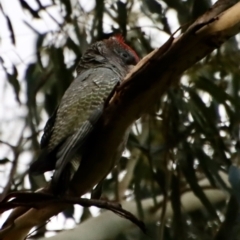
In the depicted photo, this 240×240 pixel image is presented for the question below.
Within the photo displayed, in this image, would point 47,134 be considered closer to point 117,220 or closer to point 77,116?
point 77,116

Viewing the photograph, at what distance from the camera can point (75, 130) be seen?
3.99 feet

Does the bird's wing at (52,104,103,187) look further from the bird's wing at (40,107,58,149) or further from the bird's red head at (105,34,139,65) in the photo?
the bird's red head at (105,34,139,65)

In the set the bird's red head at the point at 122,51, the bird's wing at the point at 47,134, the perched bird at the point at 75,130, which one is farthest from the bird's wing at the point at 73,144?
the bird's red head at the point at 122,51

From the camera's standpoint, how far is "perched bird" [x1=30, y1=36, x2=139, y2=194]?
3.79ft

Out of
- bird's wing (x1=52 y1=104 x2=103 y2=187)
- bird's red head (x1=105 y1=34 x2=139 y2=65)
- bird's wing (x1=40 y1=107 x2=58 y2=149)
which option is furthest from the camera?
bird's red head (x1=105 y1=34 x2=139 y2=65)

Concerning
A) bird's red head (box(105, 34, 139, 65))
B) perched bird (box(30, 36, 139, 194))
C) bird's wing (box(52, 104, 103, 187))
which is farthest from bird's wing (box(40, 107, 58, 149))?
bird's red head (box(105, 34, 139, 65))

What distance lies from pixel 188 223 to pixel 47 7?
2.66ft

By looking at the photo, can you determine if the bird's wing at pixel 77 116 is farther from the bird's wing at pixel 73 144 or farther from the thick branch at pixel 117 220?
Result: the thick branch at pixel 117 220

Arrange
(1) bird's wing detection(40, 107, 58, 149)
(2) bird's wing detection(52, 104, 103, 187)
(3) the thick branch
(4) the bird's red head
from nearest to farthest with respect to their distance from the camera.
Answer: (2) bird's wing detection(52, 104, 103, 187)
(1) bird's wing detection(40, 107, 58, 149)
(4) the bird's red head
(3) the thick branch

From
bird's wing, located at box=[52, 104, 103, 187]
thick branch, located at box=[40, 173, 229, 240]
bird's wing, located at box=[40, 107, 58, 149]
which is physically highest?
bird's wing, located at box=[40, 107, 58, 149]

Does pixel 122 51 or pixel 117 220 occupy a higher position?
pixel 122 51

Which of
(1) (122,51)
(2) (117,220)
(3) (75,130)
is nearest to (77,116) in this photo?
(3) (75,130)

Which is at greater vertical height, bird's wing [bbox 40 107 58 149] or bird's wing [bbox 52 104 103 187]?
bird's wing [bbox 40 107 58 149]

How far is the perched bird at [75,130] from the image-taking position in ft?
3.79
